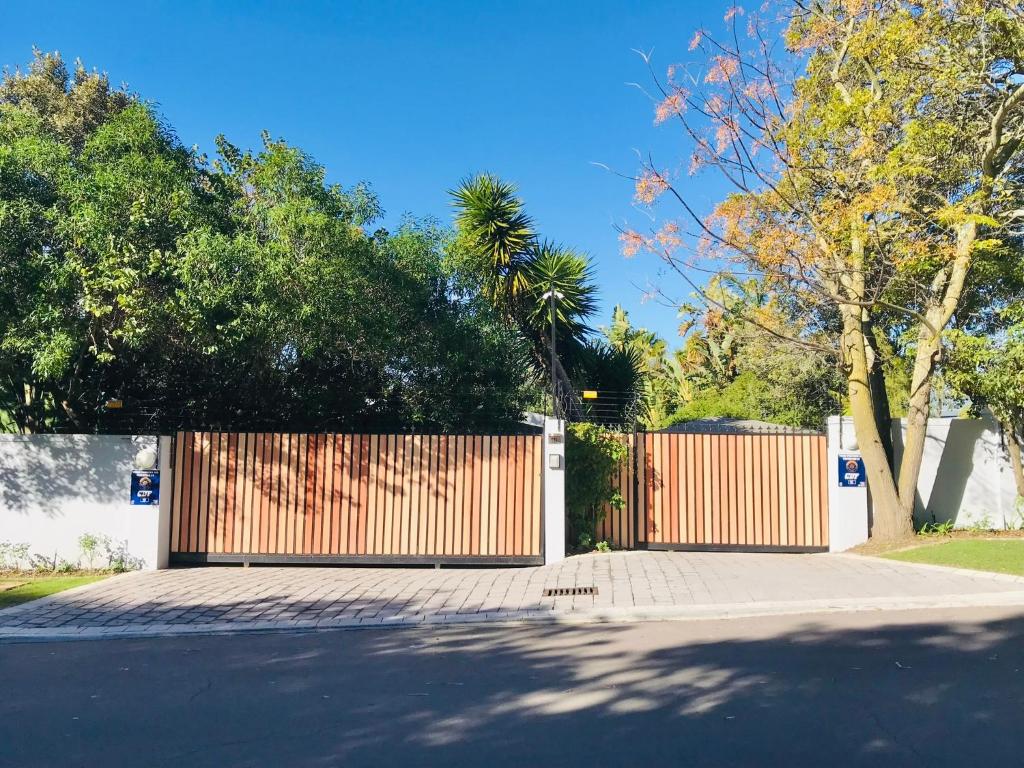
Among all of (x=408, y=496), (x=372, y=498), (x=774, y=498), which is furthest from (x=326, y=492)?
(x=774, y=498)

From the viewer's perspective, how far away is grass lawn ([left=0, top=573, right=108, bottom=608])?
29.9ft

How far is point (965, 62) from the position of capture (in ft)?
35.3

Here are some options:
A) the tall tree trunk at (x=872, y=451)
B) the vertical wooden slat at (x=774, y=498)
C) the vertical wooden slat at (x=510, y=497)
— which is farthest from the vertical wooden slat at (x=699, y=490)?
the vertical wooden slat at (x=510, y=497)

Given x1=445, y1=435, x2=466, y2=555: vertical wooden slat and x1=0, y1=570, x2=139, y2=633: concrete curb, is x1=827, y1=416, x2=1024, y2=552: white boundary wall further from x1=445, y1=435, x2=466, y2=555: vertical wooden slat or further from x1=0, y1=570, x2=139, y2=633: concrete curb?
x1=0, y1=570, x2=139, y2=633: concrete curb

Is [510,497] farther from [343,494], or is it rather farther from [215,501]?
[215,501]

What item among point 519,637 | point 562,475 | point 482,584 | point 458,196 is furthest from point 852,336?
point 458,196

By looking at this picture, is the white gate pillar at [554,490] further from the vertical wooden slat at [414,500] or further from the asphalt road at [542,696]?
the asphalt road at [542,696]

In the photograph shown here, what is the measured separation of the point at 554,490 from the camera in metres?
11.0

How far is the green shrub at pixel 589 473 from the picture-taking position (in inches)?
457

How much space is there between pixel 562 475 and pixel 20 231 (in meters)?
7.90

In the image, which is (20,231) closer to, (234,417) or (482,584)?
(234,417)

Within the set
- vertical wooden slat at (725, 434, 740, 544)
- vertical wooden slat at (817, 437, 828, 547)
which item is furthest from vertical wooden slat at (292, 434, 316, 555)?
vertical wooden slat at (817, 437, 828, 547)

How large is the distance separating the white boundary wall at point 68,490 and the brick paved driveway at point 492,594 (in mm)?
1262

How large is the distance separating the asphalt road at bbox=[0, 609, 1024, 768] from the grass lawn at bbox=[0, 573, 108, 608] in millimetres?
2244
